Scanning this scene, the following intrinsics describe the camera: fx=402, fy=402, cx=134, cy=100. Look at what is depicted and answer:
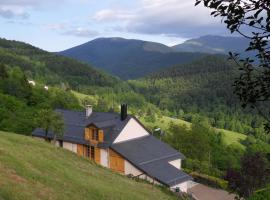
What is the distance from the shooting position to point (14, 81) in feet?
325

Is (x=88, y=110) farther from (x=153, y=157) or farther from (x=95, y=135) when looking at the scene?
(x=153, y=157)

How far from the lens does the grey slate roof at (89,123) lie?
49.0 m

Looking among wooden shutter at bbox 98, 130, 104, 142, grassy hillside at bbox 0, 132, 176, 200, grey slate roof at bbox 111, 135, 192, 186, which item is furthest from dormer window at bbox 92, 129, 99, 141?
grassy hillside at bbox 0, 132, 176, 200

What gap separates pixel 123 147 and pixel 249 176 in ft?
50.9

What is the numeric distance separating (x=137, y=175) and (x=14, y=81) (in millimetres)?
64019

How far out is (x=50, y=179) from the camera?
23.0 m

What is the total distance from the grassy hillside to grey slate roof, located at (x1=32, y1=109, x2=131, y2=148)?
47.3ft

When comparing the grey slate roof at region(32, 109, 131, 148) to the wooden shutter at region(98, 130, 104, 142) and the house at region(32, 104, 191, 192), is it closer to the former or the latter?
the house at region(32, 104, 191, 192)

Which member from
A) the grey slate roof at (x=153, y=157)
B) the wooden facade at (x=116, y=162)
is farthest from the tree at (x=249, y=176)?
the wooden facade at (x=116, y=162)

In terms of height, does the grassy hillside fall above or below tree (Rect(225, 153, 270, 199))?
above

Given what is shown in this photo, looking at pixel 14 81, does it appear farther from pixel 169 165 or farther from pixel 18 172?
pixel 18 172

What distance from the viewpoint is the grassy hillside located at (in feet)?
63.6

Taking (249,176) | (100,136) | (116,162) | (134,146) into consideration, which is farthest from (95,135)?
(249,176)

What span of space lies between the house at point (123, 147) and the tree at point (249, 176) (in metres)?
6.26
